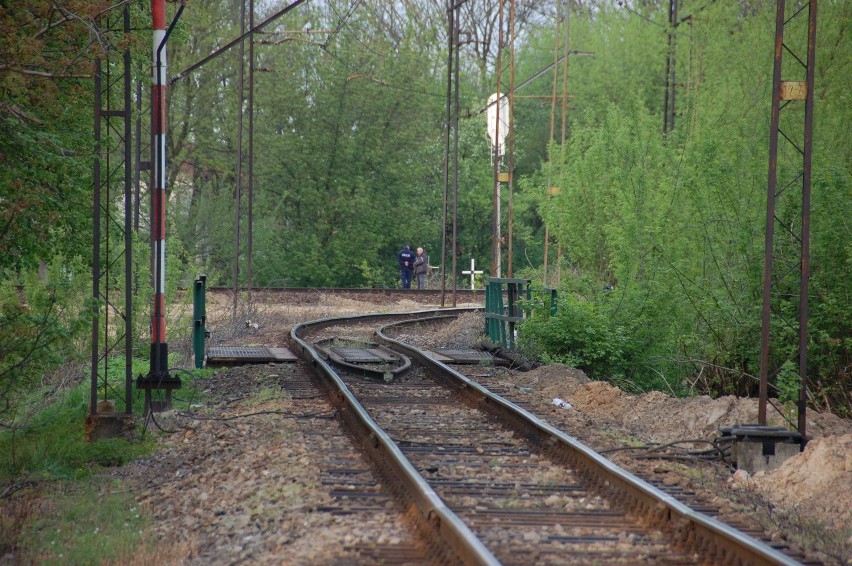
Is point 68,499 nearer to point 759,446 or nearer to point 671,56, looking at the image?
point 759,446

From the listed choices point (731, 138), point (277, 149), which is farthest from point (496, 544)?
point (277, 149)

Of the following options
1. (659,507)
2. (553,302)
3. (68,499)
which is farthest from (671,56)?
(659,507)

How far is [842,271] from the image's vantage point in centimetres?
1352

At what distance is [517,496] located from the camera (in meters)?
7.72

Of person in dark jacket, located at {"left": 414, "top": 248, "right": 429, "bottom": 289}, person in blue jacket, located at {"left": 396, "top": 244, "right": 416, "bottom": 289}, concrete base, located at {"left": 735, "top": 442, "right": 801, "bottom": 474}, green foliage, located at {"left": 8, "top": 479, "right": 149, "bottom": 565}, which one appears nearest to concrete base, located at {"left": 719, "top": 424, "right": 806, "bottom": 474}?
concrete base, located at {"left": 735, "top": 442, "right": 801, "bottom": 474}

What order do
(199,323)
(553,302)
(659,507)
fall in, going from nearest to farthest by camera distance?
(659,507), (199,323), (553,302)

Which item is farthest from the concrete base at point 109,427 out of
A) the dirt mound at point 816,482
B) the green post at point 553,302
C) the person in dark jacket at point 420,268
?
the person in dark jacket at point 420,268

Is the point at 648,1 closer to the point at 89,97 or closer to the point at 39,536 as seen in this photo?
the point at 89,97

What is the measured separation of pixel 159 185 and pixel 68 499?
151 inches

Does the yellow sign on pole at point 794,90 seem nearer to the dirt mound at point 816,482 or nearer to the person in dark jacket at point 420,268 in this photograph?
the dirt mound at point 816,482

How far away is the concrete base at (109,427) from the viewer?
10648 mm

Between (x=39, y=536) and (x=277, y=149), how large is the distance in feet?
133

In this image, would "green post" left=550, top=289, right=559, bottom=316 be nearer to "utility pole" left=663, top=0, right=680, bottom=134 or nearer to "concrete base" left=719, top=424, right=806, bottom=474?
"concrete base" left=719, top=424, right=806, bottom=474

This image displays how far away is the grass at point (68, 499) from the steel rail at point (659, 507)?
121 inches
